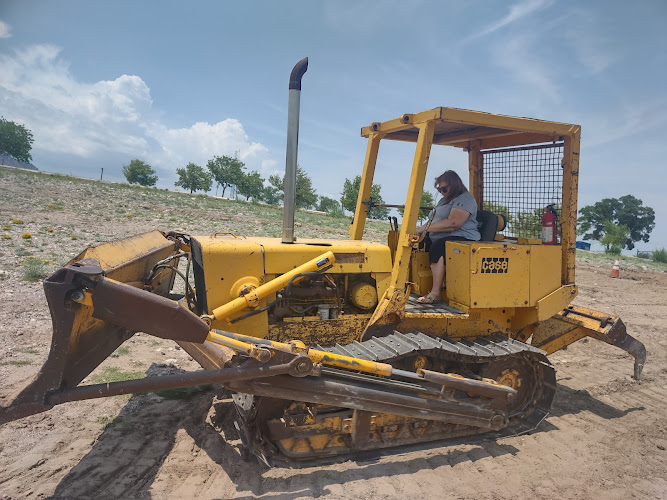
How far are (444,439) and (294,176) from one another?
282 centimetres

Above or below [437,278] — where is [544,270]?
above

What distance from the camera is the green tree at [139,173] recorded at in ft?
206

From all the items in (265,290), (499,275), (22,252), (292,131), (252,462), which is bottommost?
(252,462)

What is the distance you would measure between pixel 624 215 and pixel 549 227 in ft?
209

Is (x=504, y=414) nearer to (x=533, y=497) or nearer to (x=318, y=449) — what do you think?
(x=533, y=497)

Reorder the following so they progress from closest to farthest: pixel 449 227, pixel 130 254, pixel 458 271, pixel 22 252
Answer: pixel 130 254 → pixel 458 271 → pixel 449 227 → pixel 22 252

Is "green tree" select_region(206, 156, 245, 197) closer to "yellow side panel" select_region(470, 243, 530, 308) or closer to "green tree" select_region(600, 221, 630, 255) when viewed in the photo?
"green tree" select_region(600, 221, 630, 255)

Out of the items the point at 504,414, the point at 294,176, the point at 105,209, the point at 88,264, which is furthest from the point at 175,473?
the point at 105,209

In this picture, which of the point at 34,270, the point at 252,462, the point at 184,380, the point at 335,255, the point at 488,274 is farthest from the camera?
the point at 34,270

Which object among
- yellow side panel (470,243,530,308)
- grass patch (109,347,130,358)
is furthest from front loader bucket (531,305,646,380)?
grass patch (109,347,130,358)

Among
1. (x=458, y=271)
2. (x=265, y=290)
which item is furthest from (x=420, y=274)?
(x=265, y=290)

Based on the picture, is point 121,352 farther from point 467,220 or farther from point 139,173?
point 139,173

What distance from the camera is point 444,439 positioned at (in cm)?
424

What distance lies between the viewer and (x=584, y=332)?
5.08 metres
